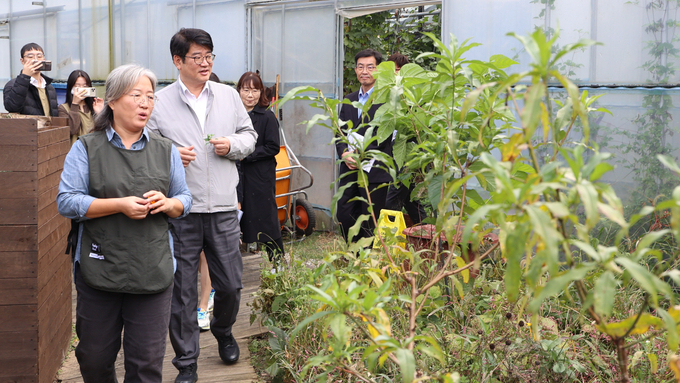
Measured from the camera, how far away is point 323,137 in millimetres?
8641

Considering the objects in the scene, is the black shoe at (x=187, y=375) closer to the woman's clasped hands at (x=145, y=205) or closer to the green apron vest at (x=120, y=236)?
the green apron vest at (x=120, y=236)

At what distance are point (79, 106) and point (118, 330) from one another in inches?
159

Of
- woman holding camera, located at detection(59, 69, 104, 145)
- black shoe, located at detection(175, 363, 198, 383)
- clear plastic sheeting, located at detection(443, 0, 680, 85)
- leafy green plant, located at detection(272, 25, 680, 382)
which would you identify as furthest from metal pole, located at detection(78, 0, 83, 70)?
leafy green plant, located at detection(272, 25, 680, 382)

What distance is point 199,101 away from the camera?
382 cm

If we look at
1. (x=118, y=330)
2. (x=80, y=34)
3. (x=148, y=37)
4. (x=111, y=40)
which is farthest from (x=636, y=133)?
(x=80, y=34)

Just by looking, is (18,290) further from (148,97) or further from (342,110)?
(342,110)

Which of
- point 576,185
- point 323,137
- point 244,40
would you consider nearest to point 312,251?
point 323,137

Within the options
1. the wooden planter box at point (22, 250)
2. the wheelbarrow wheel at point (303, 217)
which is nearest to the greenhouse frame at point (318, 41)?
the wheelbarrow wheel at point (303, 217)

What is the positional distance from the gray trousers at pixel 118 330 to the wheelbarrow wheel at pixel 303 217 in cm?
517

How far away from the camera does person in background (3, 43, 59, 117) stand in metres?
6.19

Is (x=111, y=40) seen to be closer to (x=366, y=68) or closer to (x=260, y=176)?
(x=260, y=176)

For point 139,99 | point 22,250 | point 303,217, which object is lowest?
point 303,217

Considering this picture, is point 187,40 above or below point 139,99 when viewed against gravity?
above

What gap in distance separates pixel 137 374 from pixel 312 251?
4494 mm
